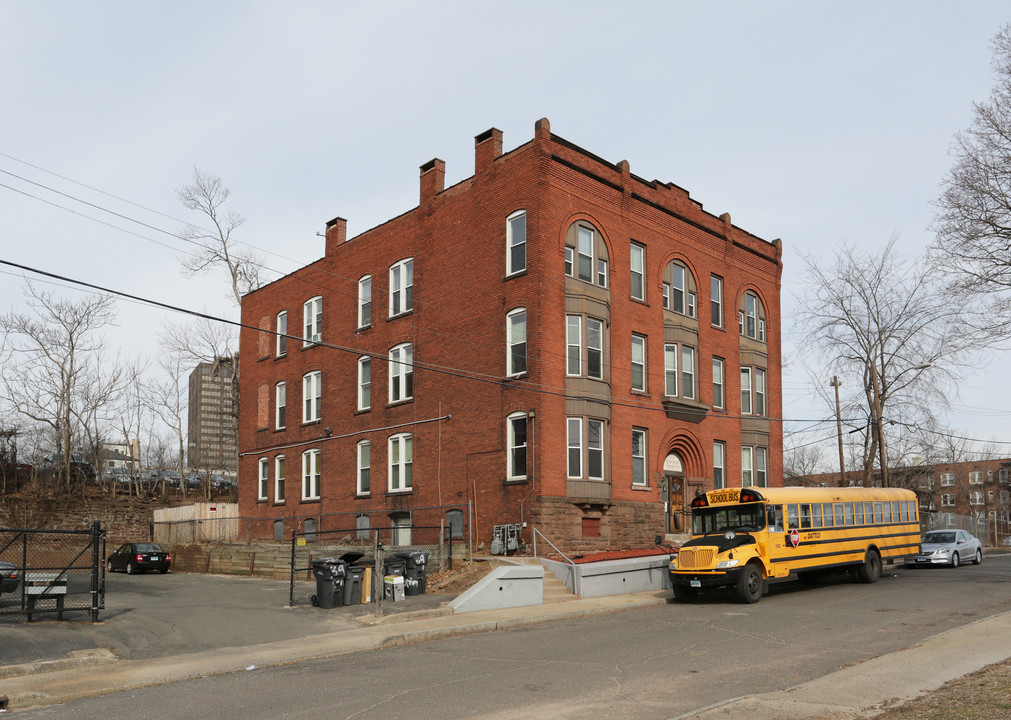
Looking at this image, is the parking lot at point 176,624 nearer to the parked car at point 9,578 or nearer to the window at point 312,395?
the parked car at point 9,578

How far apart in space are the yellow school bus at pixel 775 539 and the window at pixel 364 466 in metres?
15.5

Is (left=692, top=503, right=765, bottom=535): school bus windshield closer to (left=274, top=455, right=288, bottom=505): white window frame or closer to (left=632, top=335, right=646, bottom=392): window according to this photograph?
(left=632, top=335, right=646, bottom=392): window

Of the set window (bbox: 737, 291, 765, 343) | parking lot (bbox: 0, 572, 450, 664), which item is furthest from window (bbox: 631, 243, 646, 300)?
parking lot (bbox: 0, 572, 450, 664)

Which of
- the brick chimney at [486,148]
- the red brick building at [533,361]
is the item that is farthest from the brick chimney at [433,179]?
the brick chimney at [486,148]

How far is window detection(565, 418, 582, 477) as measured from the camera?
27.8 m

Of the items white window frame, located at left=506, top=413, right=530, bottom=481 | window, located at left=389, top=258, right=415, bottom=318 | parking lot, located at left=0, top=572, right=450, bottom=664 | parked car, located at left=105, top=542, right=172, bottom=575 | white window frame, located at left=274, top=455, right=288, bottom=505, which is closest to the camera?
parking lot, located at left=0, top=572, right=450, bottom=664

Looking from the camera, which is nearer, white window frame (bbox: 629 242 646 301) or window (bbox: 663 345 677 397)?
white window frame (bbox: 629 242 646 301)

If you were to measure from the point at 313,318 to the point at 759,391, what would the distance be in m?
20.0

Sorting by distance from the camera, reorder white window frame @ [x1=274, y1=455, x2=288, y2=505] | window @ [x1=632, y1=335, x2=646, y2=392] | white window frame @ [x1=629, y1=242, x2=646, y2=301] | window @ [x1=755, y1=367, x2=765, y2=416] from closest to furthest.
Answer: window @ [x1=632, y1=335, x2=646, y2=392]
white window frame @ [x1=629, y1=242, x2=646, y2=301]
window @ [x1=755, y1=367, x2=765, y2=416]
white window frame @ [x1=274, y1=455, x2=288, y2=505]

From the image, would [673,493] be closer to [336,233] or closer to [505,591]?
[505,591]

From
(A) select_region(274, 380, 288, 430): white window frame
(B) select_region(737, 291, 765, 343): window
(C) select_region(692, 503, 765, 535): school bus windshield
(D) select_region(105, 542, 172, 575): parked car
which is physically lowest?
(D) select_region(105, 542, 172, 575): parked car

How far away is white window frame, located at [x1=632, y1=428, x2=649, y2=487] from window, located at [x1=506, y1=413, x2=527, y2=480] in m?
4.77

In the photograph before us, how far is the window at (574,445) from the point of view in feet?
91.2

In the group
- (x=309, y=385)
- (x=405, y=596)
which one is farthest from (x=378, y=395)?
(x=405, y=596)
